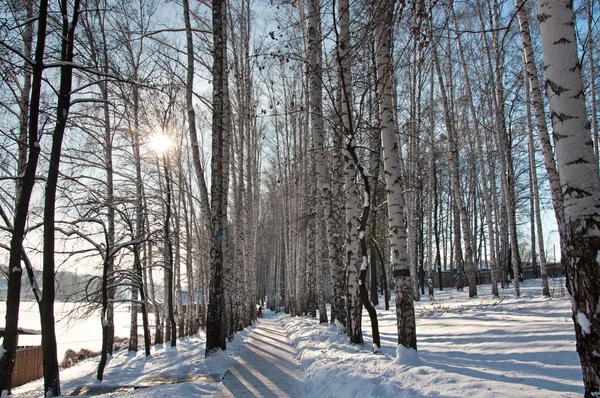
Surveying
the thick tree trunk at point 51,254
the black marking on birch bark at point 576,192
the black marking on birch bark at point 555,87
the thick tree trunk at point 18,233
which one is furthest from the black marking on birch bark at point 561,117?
the thick tree trunk at point 18,233

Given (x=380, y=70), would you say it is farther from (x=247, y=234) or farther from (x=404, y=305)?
(x=247, y=234)

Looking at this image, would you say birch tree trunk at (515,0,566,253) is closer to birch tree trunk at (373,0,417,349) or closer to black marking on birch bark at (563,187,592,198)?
birch tree trunk at (373,0,417,349)

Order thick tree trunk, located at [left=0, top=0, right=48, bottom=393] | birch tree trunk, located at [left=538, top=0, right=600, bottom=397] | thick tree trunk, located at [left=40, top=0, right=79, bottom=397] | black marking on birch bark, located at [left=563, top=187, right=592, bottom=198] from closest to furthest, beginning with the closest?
1. birch tree trunk, located at [left=538, top=0, right=600, bottom=397]
2. black marking on birch bark, located at [left=563, top=187, right=592, bottom=198]
3. thick tree trunk, located at [left=0, top=0, right=48, bottom=393]
4. thick tree trunk, located at [left=40, top=0, right=79, bottom=397]

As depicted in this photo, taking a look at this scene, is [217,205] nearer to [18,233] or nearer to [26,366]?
[18,233]

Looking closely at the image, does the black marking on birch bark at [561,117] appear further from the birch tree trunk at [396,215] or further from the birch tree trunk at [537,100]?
the birch tree trunk at [537,100]

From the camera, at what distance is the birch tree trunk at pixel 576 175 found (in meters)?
2.65

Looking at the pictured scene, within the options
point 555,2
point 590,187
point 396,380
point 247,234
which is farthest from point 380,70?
point 247,234

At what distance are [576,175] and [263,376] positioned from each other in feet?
19.9

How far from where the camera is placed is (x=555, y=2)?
2982 mm

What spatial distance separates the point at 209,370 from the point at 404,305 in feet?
13.7

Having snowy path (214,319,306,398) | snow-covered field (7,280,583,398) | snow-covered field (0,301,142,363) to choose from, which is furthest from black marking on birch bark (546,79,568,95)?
snow-covered field (0,301,142,363)

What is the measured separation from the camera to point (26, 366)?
13422mm

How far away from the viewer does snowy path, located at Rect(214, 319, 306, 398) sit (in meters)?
5.80

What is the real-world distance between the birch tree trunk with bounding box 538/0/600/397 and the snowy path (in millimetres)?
4077
